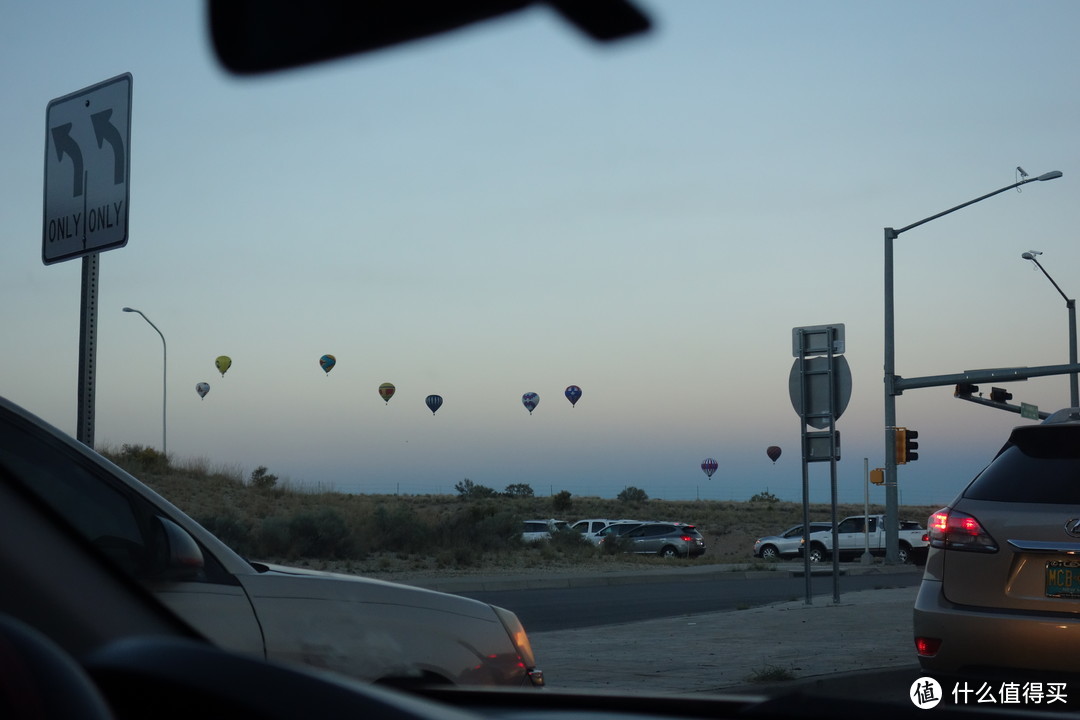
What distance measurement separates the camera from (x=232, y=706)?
1.61 m

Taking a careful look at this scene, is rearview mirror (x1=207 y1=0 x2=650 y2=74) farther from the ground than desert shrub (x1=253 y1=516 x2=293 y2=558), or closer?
farther from the ground

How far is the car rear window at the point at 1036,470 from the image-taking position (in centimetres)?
608

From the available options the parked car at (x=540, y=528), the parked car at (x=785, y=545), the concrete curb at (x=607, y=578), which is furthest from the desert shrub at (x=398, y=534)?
the parked car at (x=785, y=545)

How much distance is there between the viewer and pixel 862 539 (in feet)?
132

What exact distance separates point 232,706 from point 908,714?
55.7 inches

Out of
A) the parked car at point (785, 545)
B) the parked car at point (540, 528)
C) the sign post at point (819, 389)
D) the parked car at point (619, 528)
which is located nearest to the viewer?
the sign post at point (819, 389)

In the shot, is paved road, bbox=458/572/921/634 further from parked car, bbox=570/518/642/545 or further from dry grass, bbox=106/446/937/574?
parked car, bbox=570/518/642/545

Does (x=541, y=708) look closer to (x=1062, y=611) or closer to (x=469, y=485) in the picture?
(x=1062, y=611)

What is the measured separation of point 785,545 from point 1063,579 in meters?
37.1

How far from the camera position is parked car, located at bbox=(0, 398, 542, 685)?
338 centimetres

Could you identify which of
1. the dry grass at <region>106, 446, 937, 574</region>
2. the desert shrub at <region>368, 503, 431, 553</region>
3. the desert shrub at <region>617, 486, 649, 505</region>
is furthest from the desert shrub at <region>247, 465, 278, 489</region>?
the desert shrub at <region>617, 486, 649, 505</region>

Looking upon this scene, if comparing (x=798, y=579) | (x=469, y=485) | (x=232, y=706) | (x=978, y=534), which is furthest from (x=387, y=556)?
(x=469, y=485)

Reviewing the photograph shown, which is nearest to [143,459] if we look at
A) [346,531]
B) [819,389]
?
[346,531]

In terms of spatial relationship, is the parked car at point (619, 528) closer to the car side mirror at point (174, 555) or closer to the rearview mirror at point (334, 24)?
the car side mirror at point (174, 555)
